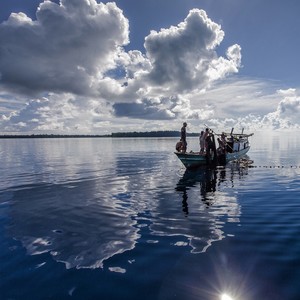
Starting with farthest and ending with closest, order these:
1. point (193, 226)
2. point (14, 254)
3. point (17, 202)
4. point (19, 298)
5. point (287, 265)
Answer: point (17, 202), point (193, 226), point (14, 254), point (287, 265), point (19, 298)

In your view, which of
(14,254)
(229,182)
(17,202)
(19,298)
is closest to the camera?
(19,298)

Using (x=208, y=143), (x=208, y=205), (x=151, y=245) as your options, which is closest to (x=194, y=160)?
(x=208, y=143)

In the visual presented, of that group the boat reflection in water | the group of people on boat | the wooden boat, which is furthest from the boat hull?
the boat reflection in water

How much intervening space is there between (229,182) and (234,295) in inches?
637

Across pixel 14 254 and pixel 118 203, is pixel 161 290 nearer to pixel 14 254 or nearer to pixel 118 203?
pixel 14 254

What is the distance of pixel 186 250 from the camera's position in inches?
340

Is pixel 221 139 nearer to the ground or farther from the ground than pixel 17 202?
farther from the ground

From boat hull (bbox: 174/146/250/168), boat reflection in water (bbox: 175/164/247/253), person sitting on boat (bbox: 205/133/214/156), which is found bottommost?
boat reflection in water (bbox: 175/164/247/253)

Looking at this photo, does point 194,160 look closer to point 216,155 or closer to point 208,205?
point 216,155

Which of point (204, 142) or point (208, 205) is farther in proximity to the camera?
point (204, 142)

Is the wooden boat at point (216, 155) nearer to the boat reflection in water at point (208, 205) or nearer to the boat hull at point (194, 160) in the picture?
the boat hull at point (194, 160)

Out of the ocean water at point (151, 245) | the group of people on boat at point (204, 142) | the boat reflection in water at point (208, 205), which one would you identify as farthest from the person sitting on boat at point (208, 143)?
the ocean water at point (151, 245)

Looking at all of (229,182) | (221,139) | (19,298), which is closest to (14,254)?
(19,298)

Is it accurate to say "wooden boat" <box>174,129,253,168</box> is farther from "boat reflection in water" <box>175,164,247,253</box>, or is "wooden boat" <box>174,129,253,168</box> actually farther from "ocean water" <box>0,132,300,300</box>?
"ocean water" <box>0,132,300,300</box>
